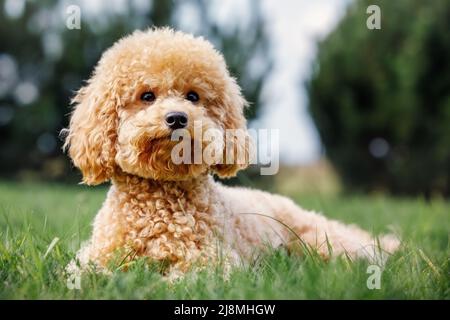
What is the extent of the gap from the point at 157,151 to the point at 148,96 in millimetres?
344

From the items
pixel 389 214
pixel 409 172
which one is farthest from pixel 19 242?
pixel 409 172

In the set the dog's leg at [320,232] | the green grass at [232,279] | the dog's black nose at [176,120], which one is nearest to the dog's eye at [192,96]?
the dog's black nose at [176,120]

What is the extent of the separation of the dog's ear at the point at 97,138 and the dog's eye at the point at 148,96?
6.2 inches

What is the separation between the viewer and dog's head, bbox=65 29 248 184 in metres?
3.04

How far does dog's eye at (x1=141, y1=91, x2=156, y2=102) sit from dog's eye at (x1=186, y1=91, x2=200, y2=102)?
7.1 inches

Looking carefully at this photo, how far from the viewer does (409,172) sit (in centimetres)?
1062

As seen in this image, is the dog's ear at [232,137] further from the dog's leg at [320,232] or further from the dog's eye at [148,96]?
the dog's leg at [320,232]

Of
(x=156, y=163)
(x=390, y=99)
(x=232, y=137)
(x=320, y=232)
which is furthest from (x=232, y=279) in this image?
(x=390, y=99)

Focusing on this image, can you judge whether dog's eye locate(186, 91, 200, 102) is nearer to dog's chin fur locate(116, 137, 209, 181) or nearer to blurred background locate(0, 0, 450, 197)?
dog's chin fur locate(116, 137, 209, 181)

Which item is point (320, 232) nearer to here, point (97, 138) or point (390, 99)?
point (97, 138)

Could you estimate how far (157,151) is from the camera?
9.97ft

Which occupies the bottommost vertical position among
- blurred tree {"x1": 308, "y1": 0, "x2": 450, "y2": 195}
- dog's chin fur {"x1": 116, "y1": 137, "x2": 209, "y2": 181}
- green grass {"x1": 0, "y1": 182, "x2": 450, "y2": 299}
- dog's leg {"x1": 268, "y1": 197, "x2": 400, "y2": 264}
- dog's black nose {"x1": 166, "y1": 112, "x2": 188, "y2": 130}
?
green grass {"x1": 0, "y1": 182, "x2": 450, "y2": 299}

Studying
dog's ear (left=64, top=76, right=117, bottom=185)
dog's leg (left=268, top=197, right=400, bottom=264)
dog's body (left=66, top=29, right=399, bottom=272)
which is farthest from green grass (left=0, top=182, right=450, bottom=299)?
dog's leg (left=268, top=197, right=400, bottom=264)
